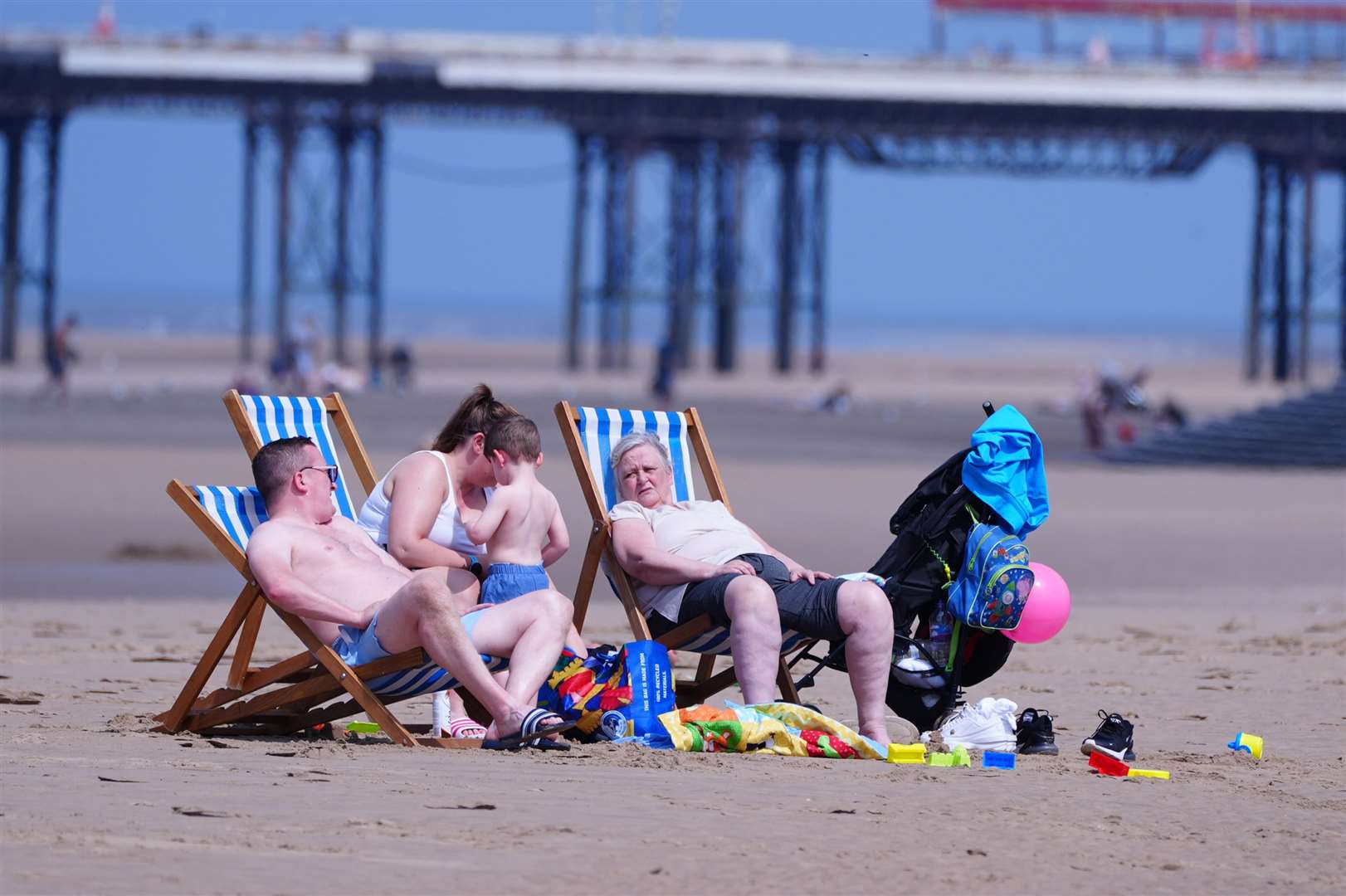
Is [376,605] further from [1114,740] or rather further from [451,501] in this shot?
[1114,740]

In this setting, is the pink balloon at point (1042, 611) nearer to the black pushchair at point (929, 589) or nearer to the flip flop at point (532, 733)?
the black pushchair at point (929, 589)

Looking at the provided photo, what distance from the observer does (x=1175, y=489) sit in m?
15.6

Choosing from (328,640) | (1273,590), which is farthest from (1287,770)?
(1273,590)

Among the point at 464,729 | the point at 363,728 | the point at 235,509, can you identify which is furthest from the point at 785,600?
the point at 235,509

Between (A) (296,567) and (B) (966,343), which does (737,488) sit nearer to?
(A) (296,567)

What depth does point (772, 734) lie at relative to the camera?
212 inches

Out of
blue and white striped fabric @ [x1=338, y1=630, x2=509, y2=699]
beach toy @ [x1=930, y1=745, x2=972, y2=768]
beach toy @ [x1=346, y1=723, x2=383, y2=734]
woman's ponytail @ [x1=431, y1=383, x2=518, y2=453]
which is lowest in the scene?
beach toy @ [x1=346, y1=723, x2=383, y2=734]

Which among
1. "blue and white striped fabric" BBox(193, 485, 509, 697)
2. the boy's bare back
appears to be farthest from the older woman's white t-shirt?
"blue and white striped fabric" BBox(193, 485, 509, 697)

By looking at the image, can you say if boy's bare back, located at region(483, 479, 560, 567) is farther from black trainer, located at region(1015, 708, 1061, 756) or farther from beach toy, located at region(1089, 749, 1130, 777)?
beach toy, located at region(1089, 749, 1130, 777)

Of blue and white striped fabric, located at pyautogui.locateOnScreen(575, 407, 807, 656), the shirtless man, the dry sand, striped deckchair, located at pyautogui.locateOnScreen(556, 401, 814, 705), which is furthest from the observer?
blue and white striped fabric, located at pyautogui.locateOnScreen(575, 407, 807, 656)

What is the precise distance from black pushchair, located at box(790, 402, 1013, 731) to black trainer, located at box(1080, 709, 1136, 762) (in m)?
0.45

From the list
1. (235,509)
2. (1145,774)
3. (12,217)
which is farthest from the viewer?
(12,217)

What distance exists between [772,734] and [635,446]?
1073 millimetres

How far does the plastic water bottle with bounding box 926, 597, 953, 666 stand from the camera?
225 inches
